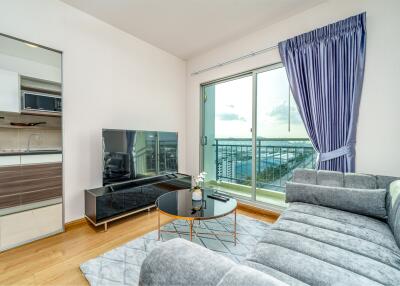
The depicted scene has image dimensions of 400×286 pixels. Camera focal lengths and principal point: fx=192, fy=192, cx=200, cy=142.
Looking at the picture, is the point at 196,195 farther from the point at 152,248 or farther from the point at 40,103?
the point at 40,103

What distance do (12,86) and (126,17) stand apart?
1534 millimetres

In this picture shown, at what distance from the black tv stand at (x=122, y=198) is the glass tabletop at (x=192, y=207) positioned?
54cm

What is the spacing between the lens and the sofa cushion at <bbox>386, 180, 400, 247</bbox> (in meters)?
1.26

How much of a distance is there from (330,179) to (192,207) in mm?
1415

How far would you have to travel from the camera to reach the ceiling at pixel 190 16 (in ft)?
7.45

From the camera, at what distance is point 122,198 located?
2.40 m

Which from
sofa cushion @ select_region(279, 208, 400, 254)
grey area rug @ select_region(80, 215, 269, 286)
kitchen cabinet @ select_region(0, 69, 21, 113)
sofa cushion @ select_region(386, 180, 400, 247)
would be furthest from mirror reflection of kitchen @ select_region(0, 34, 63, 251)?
sofa cushion @ select_region(386, 180, 400, 247)

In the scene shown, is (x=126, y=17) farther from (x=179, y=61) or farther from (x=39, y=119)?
(x=39, y=119)

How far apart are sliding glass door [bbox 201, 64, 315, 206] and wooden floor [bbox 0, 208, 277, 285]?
1.68 meters

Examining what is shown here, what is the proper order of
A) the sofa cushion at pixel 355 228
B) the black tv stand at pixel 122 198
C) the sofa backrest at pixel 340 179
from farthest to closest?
1. the black tv stand at pixel 122 198
2. the sofa backrest at pixel 340 179
3. the sofa cushion at pixel 355 228

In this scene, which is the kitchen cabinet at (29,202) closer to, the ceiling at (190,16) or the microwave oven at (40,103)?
the microwave oven at (40,103)

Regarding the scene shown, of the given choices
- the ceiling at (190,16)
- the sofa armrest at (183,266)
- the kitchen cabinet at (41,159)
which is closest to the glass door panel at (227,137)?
the ceiling at (190,16)

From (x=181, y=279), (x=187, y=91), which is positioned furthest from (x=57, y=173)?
(x=187, y=91)

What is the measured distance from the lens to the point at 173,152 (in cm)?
323
